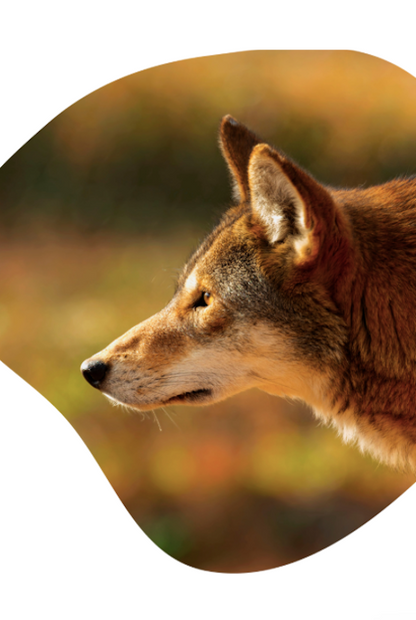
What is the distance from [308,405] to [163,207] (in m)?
1.30

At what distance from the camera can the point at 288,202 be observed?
7.80 ft

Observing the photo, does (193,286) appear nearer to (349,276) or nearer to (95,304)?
(95,304)

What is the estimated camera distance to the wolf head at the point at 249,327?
8.30 ft

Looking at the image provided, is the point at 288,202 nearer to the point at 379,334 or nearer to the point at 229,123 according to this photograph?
the point at 229,123

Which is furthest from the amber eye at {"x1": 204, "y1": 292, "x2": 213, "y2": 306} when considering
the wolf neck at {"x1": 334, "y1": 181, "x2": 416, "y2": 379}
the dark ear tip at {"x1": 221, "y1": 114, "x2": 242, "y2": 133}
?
the dark ear tip at {"x1": 221, "y1": 114, "x2": 242, "y2": 133}

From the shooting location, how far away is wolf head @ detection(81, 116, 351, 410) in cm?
253

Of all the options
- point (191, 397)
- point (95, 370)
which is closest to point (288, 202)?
point (191, 397)

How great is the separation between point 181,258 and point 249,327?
61 centimetres

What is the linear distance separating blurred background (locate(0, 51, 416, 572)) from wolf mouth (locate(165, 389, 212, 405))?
8cm

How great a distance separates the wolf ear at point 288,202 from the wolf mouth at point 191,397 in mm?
814

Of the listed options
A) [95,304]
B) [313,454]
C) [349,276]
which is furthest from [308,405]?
[95,304]

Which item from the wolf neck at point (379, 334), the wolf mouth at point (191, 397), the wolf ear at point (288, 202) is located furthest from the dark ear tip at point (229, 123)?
the wolf mouth at point (191, 397)

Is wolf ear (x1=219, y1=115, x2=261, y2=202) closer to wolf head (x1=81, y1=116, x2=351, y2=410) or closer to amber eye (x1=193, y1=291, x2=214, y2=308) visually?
wolf head (x1=81, y1=116, x2=351, y2=410)

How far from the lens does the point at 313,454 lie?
101 inches
